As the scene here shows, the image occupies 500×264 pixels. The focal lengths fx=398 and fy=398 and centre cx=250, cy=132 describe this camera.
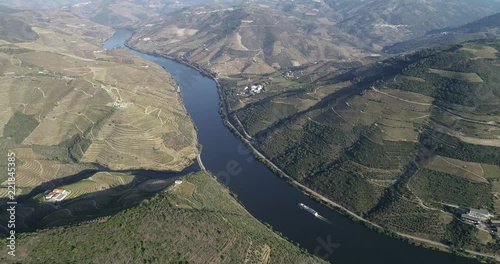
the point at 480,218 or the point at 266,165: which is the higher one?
the point at 480,218

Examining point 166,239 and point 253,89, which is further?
point 253,89

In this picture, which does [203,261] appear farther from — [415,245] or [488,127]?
[488,127]

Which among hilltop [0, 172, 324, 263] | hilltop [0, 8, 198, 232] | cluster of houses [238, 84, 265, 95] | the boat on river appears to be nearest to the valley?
hilltop [0, 172, 324, 263]

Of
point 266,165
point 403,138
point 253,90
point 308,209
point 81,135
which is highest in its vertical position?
point 403,138

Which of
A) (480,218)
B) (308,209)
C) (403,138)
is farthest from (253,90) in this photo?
(480,218)

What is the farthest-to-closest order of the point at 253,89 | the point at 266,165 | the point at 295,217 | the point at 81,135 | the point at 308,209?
the point at 253,89 → the point at 81,135 → the point at 266,165 → the point at 308,209 → the point at 295,217

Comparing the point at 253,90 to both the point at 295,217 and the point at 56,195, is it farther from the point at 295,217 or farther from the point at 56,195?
the point at 56,195
